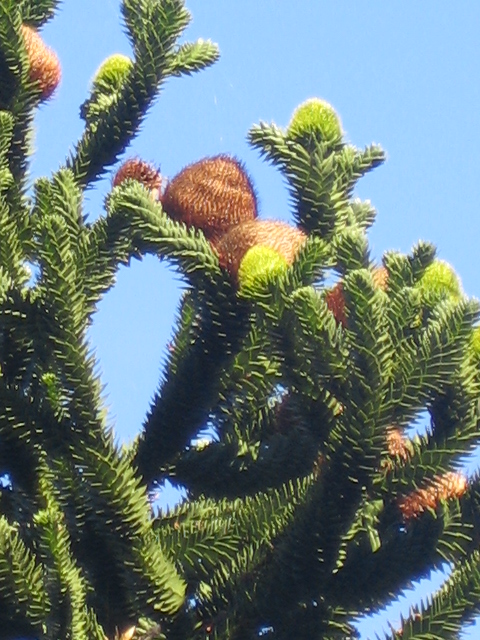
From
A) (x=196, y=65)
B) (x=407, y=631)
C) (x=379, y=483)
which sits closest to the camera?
(x=407, y=631)

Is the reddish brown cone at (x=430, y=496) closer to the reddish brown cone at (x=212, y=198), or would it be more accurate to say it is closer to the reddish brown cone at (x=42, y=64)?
the reddish brown cone at (x=212, y=198)

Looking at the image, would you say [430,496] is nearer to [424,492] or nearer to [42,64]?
[424,492]

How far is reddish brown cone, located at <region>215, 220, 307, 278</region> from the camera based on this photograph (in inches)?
133

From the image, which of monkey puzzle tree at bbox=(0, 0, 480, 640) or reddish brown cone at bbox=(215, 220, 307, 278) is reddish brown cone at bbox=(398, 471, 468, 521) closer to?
monkey puzzle tree at bbox=(0, 0, 480, 640)

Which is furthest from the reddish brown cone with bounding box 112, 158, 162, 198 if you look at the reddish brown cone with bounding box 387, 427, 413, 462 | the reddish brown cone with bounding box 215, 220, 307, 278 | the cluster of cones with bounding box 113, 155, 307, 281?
the reddish brown cone with bounding box 387, 427, 413, 462

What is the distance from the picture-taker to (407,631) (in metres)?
3.13

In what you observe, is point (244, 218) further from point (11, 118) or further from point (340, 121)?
point (11, 118)

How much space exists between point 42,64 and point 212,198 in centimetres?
109

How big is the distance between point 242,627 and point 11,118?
189 cm

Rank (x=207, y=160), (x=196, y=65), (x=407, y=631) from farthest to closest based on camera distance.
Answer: (x=196, y=65), (x=207, y=160), (x=407, y=631)

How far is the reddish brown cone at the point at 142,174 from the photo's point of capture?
424 centimetres

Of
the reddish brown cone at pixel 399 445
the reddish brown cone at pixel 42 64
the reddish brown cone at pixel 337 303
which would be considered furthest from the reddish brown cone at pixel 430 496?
the reddish brown cone at pixel 42 64

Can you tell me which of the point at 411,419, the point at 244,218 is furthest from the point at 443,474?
the point at 244,218

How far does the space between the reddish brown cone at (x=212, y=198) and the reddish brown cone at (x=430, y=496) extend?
1013 mm
